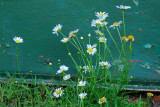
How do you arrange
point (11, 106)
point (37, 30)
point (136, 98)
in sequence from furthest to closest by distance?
1. point (37, 30)
2. point (136, 98)
3. point (11, 106)

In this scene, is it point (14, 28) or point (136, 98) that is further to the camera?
point (14, 28)

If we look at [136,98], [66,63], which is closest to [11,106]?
[66,63]

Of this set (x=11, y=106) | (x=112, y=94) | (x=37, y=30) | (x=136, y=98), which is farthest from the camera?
(x=37, y=30)

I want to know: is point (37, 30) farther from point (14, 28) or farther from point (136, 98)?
point (136, 98)

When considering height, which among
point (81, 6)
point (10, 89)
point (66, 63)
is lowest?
point (10, 89)

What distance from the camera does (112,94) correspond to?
1.53 meters

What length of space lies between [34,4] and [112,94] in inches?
42.6

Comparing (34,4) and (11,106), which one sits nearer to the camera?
(11,106)

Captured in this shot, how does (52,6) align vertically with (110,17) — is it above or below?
above

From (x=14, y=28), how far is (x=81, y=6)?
0.67m

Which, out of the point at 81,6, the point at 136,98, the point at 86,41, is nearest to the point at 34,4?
the point at 81,6

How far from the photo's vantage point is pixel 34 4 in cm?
198

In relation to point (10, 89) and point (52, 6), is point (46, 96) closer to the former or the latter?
point (10, 89)

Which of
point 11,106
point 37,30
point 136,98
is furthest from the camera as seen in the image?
point 37,30
